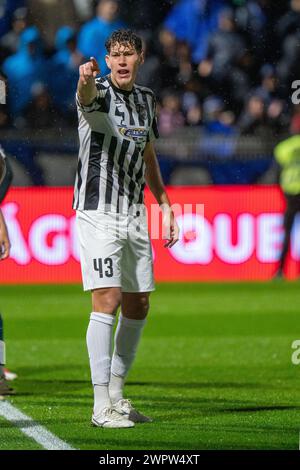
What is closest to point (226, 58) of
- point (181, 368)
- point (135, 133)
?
point (181, 368)

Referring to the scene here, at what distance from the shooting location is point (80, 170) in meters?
6.44

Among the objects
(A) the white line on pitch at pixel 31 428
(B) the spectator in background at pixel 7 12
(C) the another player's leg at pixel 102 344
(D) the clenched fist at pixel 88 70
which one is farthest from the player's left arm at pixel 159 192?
(B) the spectator in background at pixel 7 12

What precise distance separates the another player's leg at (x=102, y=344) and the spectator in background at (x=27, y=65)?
30.6ft

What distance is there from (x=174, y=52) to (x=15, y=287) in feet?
12.2

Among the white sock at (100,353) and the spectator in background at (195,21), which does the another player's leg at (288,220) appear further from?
the white sock at (100,353)

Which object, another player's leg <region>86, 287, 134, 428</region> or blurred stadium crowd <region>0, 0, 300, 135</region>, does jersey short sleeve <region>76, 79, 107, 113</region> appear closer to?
another player's leg <region>86, 287, 134, 428</region>

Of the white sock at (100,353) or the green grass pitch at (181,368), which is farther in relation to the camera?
the white sock at (100,353)

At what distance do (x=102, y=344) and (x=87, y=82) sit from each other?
4.30ft

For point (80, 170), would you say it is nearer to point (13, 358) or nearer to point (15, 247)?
point (13, 358)

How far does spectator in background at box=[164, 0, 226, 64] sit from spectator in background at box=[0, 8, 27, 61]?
2107 millimetres

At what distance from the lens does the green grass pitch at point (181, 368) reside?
5.88 m

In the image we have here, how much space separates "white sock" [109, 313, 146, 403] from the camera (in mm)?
6594

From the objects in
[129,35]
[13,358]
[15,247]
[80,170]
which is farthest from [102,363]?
[15,247]

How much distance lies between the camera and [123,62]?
6.28 m
